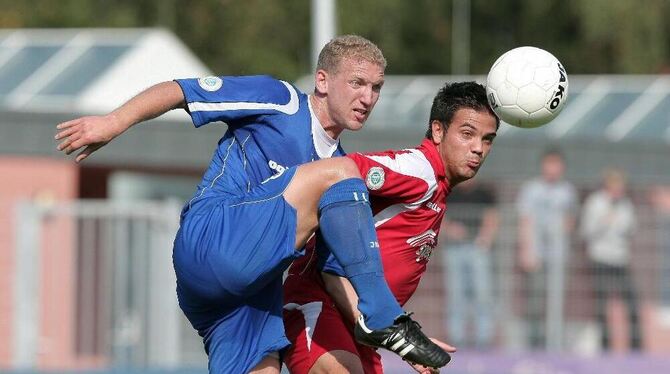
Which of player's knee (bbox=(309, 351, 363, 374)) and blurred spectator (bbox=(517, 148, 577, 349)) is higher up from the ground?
blurred spectator (bbox=(517, 148, 577, 349))

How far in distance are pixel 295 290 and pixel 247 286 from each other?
80 centimetres

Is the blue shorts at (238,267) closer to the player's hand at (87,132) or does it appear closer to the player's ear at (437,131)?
the player's hand at (87,132)

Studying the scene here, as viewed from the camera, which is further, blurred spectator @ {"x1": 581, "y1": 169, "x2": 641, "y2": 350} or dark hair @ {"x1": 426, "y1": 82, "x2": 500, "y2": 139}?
blurred spectator @ {"x1": 581, "y1": 169, "x2": 641, "y2": 350}

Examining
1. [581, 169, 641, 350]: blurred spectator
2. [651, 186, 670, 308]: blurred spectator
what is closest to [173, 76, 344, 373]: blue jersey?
[581, 169, 641, 350]: blurred spectator

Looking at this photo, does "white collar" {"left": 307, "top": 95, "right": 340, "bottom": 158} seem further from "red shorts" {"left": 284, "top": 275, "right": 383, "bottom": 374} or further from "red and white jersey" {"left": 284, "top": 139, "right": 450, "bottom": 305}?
"red shorts" {"left": 284, "top": 275, "right": 383, "bottom": 374}

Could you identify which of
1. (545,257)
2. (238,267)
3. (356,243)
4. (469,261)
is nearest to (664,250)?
(545,257)

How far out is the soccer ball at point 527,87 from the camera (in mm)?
6656

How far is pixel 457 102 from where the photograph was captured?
670 centimetres

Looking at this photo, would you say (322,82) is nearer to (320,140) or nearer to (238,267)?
(320,140)

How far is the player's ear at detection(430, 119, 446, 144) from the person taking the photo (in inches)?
264

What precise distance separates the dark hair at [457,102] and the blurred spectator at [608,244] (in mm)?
6402

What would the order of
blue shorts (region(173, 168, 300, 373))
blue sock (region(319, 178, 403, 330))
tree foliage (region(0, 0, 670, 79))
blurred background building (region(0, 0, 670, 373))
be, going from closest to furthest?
blue sock (region(319, 178, 403, 330)), blue shorts (region(173, 168, 300, 373)), blurred background building (region(0, 0, 670, 373)), tree foliage (region(0, 0, 670, 79))

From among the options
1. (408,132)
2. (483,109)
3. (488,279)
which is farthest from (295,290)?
(408,132)

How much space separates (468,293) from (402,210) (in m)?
6.42
